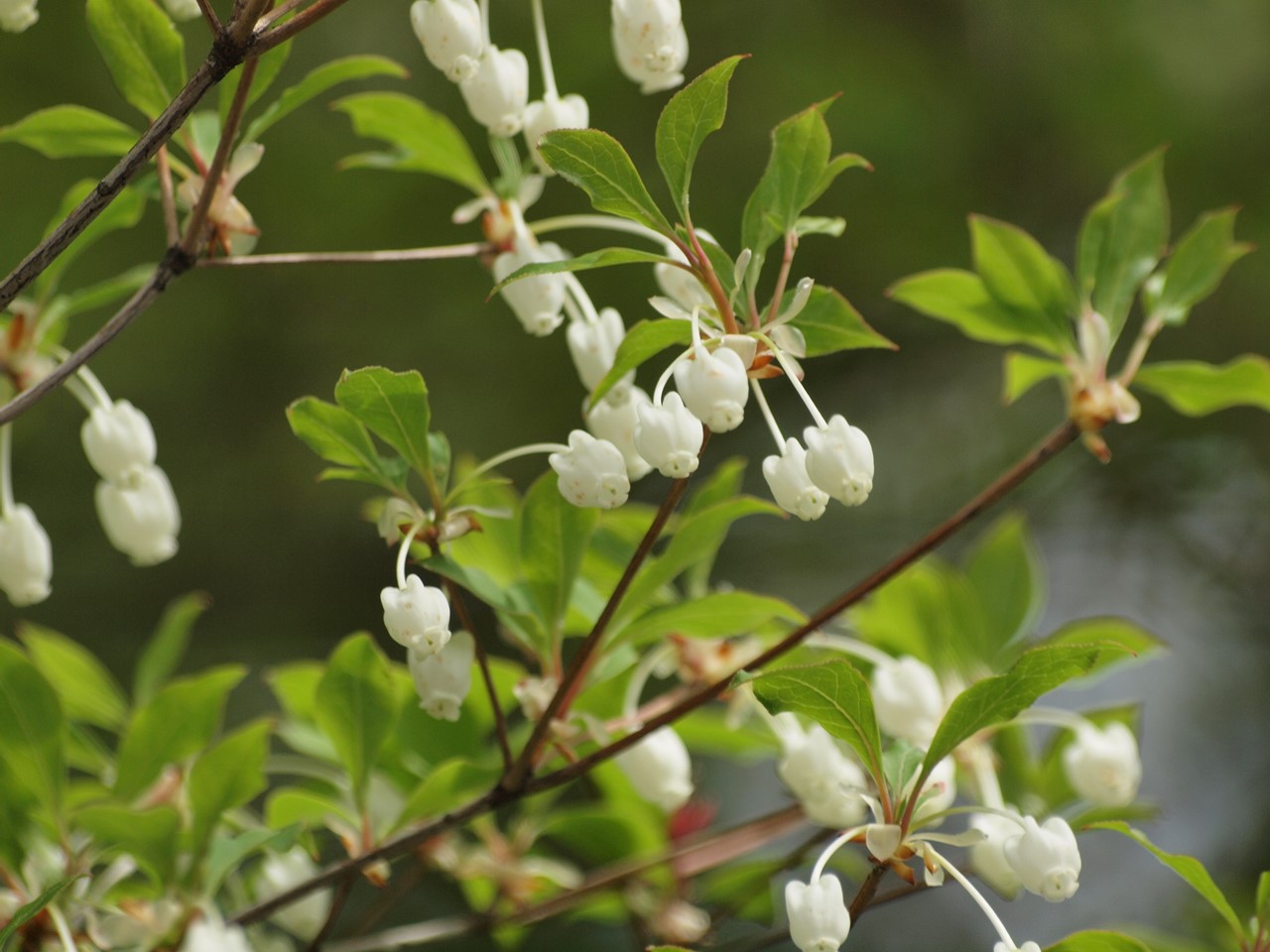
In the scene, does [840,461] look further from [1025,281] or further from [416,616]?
[1025,281]

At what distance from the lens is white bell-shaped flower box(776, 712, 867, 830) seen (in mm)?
1055

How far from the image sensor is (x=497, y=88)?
0.90m

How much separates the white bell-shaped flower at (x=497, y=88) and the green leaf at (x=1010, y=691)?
1.58 ft

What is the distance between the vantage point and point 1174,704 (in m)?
3.18

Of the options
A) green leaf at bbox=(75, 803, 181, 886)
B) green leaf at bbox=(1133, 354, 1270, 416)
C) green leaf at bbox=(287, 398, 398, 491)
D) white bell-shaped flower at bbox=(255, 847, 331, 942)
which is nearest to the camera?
green leaf at bbox=(287, 398, 398, 491)

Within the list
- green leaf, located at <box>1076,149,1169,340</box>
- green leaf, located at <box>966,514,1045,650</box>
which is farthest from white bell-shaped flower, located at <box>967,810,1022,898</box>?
green leaf, located at <box>1076,149,1169,340</box>

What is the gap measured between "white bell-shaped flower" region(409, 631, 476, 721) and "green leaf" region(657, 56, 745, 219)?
0.33 metres

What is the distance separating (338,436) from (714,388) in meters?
0.26

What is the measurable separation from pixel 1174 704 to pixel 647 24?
275 cm

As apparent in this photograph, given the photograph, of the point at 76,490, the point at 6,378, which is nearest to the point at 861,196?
the point at 76,490

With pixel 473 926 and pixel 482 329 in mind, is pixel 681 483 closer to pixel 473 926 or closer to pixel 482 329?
pixel 473 926

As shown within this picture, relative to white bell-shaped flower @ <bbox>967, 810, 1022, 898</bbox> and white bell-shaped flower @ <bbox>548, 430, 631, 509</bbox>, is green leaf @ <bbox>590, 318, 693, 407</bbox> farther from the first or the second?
white bell-shaped flower @ <bbox>967, 810, 1022, 898</bbox>

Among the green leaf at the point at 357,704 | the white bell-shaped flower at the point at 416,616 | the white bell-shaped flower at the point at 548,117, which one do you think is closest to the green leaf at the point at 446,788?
the green leaf at the point at 357,704

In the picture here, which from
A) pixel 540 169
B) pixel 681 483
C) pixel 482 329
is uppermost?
pixel 540 169
